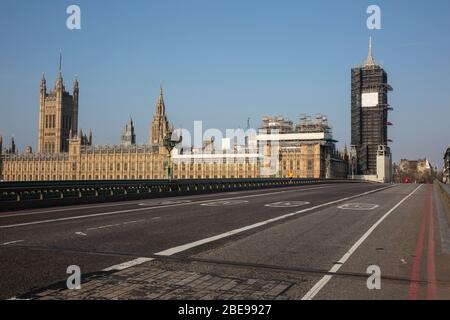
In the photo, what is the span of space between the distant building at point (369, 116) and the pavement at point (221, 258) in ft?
552

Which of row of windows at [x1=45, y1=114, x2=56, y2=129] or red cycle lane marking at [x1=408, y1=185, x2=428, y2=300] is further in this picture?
row of windows at [x1=45, y1=114, x2=56, y2=129]

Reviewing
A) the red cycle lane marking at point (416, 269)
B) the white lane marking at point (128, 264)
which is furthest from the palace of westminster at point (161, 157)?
the white lane marking at point (128, 264)

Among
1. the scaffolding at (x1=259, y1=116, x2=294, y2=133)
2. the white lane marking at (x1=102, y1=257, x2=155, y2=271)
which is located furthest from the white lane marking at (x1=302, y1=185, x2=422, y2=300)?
the scaffolding at (x1=259, y1=116, x2=294, y2=133)

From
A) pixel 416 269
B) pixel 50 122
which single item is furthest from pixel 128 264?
pixel 50 122

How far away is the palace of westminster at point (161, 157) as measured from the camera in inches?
5586

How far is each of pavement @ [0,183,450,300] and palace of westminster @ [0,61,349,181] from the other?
11324cm

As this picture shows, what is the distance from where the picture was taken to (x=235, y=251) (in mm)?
10383

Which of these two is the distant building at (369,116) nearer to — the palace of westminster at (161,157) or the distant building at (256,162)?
the palace of westminster at (161,157)

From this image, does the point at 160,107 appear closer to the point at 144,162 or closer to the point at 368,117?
the point at 144,162

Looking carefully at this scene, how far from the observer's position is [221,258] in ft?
31.2

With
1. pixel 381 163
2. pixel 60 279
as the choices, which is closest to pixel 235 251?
pixel 60 279

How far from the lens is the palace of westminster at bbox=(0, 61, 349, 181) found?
141875 millimetres

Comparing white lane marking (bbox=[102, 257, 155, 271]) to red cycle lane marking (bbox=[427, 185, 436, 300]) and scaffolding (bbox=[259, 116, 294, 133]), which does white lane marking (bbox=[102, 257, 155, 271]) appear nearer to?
red cycle lane marking (bbox=[427, 185, 436, 300])

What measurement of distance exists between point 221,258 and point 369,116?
183 meters
